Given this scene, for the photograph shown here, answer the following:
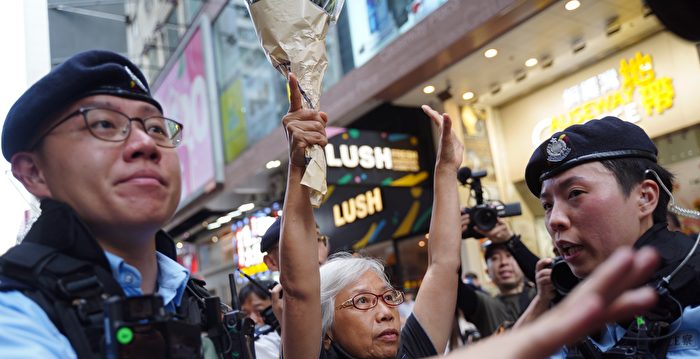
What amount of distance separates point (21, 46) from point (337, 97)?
680 centimetres

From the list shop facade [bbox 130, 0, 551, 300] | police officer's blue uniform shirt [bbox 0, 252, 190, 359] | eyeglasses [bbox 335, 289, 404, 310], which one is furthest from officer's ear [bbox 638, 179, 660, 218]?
shop facade [bbox 130, 0, 551, 300]

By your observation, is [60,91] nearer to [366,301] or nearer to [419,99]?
[366,301]

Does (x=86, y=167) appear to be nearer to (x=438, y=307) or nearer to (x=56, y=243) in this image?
(x=56, y=243)

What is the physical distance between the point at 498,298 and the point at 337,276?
254cm

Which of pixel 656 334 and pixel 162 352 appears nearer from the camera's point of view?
pixel 162 352

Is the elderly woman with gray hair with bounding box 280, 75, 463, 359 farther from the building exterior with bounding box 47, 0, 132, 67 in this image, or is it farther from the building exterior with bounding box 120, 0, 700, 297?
the building exterior with bounding box 120, 0, 700, 297

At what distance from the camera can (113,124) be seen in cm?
135

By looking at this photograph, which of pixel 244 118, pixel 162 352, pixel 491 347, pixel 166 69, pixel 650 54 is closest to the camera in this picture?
pixel 491 347

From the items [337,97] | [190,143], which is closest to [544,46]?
[337,97]

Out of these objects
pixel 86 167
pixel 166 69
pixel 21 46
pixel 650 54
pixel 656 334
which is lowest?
pixel 656 334

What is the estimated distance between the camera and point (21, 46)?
2344 millimetres

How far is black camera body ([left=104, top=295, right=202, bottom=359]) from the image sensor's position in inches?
41.5

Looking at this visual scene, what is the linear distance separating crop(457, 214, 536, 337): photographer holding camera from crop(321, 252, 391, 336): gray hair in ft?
5.02

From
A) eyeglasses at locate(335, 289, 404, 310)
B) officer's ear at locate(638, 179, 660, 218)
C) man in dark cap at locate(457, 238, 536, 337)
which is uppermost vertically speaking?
officer's ear at locate(638, 179, 660, 218)
